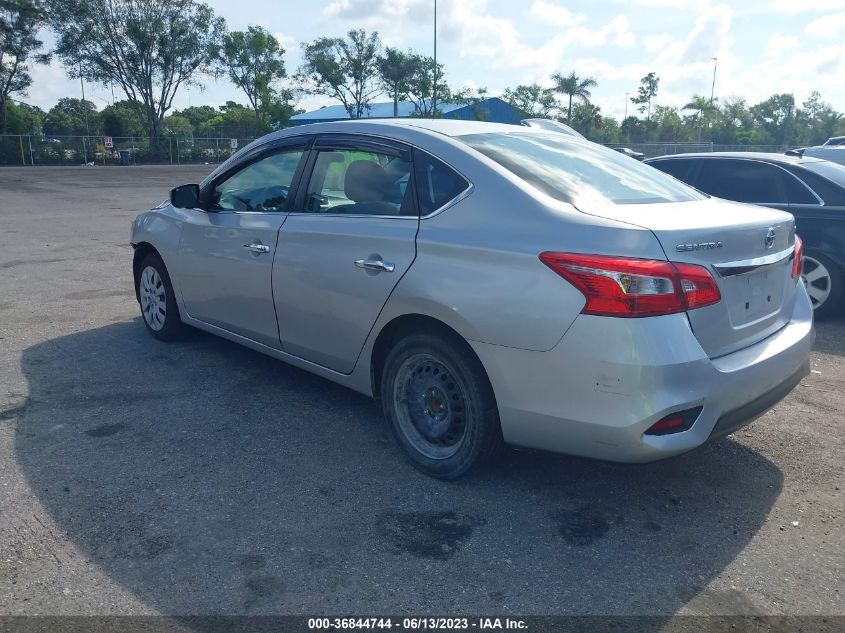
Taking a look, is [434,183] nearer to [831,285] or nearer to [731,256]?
[731,256]

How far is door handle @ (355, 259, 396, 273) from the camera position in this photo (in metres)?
3.65

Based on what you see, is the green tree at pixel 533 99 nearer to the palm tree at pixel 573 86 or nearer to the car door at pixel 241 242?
the palm tree at pixel 573 86

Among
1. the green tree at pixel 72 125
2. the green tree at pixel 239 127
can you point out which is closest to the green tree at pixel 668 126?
the green tree at pixel 239 127

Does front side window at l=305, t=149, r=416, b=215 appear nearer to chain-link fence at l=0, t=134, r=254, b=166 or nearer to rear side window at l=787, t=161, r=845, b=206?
rear side window at l=787, t=161, r=845, b=206

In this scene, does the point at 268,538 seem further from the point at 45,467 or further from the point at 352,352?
the point at 45,467

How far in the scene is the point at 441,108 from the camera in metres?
51.3

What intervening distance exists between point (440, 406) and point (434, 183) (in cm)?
111

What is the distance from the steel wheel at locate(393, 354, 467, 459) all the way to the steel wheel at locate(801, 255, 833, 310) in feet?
15.4

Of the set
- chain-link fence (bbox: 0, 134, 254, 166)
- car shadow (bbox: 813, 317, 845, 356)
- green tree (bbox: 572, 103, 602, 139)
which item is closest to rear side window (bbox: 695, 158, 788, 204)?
car shadow (bbox: 813, 317, 845, 356)

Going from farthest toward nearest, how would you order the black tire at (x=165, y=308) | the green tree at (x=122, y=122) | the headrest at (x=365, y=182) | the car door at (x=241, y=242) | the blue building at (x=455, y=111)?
the green tree at (x=122, y=122)
the blue building at (x=455, y=111)
the black tire at (x=165, y=308)
the car door at (x=241, y=242)
the headrest at (x=365, y=182)

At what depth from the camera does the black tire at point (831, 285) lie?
6.71 meters

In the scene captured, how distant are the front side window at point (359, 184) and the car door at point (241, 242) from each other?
0.21 meters

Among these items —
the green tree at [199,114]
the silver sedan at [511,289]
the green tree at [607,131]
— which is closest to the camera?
the silver sedan at [511,289]

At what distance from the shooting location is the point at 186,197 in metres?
5.09
